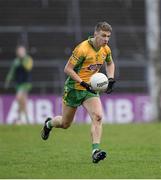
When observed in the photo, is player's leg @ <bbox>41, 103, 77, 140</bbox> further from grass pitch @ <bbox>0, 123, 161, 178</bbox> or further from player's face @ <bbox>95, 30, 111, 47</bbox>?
player's face @ <bbox>95, 30, 111, 47</bbox>

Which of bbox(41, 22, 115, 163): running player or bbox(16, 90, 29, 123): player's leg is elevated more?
bbox(41, 22, 115, 163): running player

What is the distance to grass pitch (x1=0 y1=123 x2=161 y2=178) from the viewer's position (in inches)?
473

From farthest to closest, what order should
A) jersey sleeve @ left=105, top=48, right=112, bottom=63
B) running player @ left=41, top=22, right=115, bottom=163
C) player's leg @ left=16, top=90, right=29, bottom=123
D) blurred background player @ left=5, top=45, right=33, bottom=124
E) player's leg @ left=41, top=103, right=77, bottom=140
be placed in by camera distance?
blurred background player @ left=5, top=45, right=33, bottom=124
player's leg @ left=16, top=90, right=29, bottom=123
player's leg @ left=41, top=103, right=77, bottom=140
jersey sleeve @ left=105, top=48, right=112, bottom=63
running player @ left=41, top=22, right=115, bottom=163

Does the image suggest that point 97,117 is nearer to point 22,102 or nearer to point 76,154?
point 76,154

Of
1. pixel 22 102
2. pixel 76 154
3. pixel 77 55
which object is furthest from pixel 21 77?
pixel 77 55

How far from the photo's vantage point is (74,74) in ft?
43.9

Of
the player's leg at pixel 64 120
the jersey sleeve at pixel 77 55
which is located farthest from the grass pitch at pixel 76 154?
the jersey sleeve at pixel 77 55

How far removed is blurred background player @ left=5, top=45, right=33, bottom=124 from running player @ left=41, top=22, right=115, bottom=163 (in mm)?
12247

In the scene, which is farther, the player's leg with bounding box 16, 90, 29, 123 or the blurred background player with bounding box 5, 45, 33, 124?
the blurred background player with bounding box 5, 45, 33, 124

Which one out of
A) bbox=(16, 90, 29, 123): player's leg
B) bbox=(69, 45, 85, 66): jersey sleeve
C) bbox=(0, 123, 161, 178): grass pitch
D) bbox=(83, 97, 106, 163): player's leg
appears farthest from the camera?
bbox=(16, 90, 29, 123): player's leg

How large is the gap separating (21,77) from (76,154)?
492 inches

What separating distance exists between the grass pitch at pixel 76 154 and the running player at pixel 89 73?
734 millimetres

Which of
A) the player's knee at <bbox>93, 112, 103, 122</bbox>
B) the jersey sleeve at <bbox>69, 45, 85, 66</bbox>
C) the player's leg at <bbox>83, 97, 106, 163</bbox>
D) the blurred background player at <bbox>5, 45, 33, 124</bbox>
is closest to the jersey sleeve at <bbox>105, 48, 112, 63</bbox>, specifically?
the jersey sleeve at <bbox>69, 45, 85, 66</bbox>

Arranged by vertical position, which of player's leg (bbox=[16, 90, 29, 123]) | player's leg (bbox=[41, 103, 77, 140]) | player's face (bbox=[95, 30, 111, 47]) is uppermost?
player's face (bbox=[95, 30, 111, 47])
